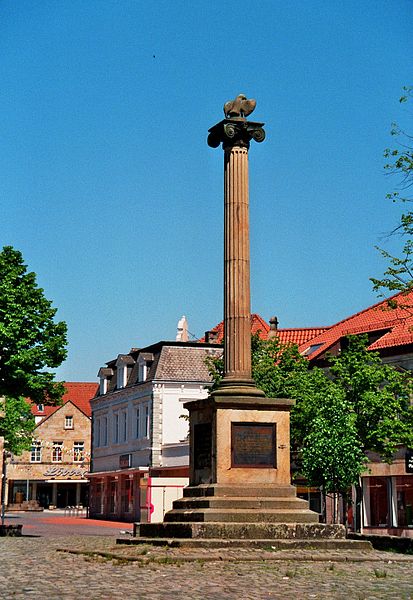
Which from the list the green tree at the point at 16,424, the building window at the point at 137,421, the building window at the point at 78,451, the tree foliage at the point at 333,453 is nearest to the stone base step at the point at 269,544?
the tree foliage at the point at 333,453

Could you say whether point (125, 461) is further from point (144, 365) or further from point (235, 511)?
point (235, 511)

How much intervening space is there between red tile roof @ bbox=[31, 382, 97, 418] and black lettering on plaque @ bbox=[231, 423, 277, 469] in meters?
72.2

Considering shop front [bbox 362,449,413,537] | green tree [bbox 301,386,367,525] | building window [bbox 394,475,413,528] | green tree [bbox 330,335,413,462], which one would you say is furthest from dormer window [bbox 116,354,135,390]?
green tree [bbox 301,386,367,525]

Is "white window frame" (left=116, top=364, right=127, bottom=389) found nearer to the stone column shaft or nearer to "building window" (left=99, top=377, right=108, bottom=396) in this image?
"building window" (left=99, top=377, right=108, bottom=396)

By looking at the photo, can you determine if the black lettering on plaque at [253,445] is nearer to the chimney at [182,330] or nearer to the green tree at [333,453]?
the green tree at [333,453]

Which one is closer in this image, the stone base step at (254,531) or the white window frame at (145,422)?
the stone base step at (254,531)

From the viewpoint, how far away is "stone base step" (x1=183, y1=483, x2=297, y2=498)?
20469 millimetres

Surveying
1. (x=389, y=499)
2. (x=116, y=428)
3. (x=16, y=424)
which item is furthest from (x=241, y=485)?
(x=116, y=428)

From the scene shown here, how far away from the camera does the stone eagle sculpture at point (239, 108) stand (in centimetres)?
2381

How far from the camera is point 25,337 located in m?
32.3

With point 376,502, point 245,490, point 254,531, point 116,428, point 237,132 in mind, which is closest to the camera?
point 254,531

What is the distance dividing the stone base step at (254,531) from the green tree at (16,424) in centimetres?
3005

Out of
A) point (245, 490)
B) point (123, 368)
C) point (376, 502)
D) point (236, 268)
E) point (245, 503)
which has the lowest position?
point (245, 503)

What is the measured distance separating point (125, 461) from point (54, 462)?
1128 inches
